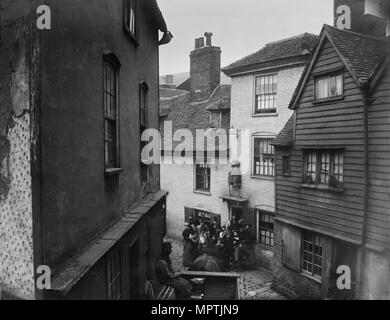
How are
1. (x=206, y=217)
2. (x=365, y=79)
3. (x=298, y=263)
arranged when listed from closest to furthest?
(x=365, y=79), (x=298, y=263), (x=206, y=217)

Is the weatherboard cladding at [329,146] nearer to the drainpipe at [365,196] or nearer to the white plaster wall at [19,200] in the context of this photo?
the drainpipe at [365,196]

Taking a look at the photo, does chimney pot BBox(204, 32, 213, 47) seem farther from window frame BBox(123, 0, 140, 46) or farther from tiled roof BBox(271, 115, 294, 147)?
window frame BBox(123, 0, 140, 46)

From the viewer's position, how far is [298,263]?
35.2 feet

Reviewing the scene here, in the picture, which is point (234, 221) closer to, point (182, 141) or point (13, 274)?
point (182, 141)

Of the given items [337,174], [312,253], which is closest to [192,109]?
[337,174]

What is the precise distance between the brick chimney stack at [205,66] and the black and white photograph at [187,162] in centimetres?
8

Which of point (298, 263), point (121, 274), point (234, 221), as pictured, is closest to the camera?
point (121, 274)

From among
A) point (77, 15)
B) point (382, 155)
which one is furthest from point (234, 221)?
point (77, 15)

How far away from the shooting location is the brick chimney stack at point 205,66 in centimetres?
1816

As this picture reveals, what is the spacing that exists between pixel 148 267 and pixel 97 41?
20.1ft

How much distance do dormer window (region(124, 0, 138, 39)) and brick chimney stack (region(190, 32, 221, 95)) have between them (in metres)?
10.6

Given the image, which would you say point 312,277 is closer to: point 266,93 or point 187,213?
point 266,93

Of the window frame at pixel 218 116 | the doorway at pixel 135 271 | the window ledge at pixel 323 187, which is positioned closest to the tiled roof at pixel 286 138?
the window ledge at pixel 323 187

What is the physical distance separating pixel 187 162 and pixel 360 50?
1029 cm
